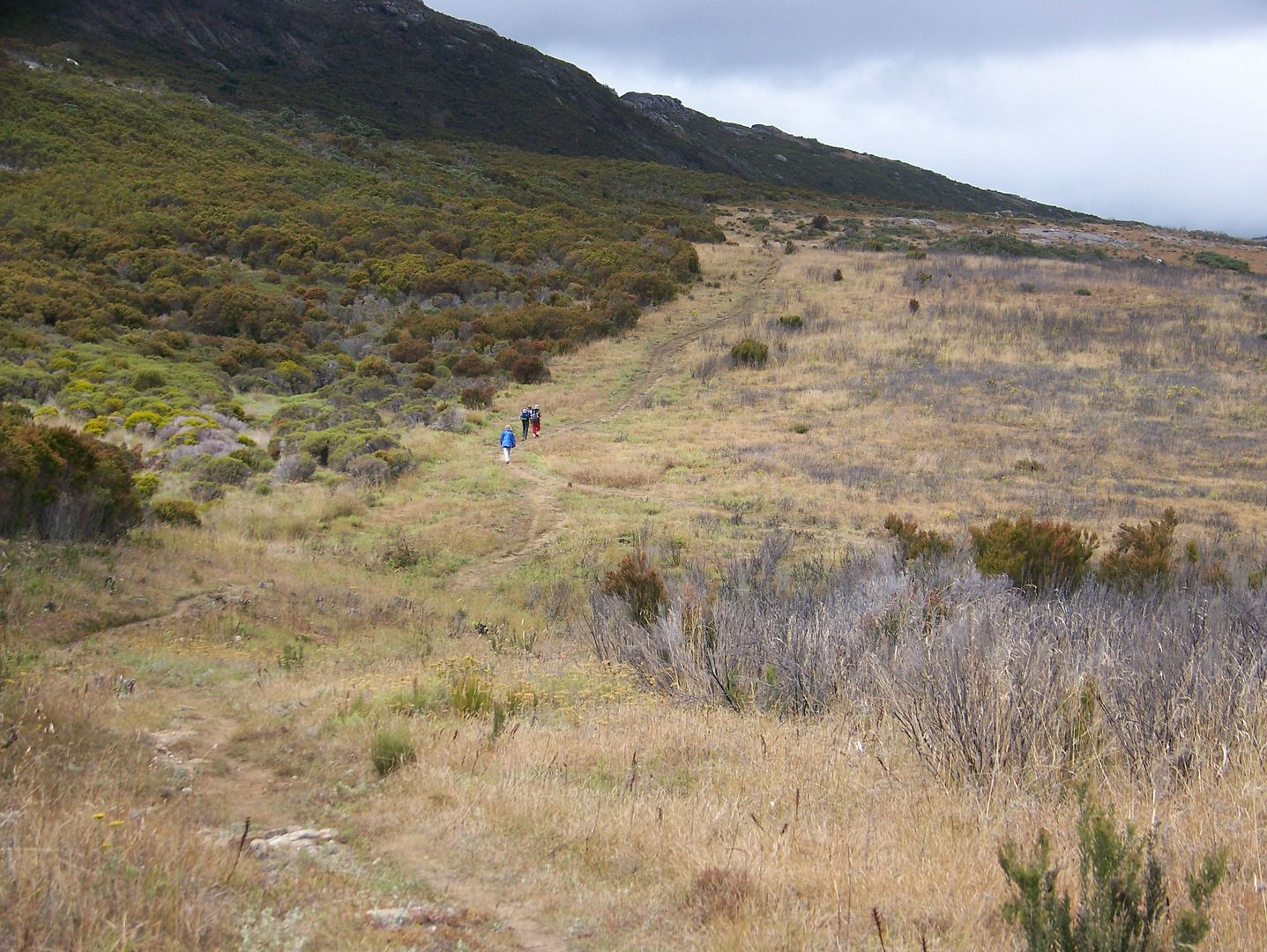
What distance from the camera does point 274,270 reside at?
32.1m

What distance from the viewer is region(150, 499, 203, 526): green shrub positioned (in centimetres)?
1233

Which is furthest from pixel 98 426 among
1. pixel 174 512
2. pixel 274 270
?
pixel 274 270

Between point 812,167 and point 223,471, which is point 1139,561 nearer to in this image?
point 223,471

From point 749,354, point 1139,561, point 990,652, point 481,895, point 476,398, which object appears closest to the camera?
point 481,895

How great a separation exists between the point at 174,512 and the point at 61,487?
3005 millimetres

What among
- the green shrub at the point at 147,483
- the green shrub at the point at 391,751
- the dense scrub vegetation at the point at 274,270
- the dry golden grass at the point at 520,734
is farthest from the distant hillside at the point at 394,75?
the green shrub at the point at 391,751

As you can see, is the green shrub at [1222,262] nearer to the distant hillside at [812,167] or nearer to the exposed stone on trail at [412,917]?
the distant hillside at [812,167]

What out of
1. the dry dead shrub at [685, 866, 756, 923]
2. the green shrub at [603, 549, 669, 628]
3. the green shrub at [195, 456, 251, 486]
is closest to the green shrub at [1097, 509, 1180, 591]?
the green shrub at [603, 549, 669, 628]

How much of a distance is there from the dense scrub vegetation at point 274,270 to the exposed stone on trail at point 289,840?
13889 mm

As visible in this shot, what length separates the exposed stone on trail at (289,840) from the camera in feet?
11.4

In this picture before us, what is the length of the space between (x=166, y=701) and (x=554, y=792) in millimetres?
2965

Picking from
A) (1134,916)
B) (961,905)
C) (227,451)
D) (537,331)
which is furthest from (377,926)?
(537,331)

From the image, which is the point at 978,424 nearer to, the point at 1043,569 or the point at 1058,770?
the point at 1043,569

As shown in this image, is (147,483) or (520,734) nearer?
(520,734)
